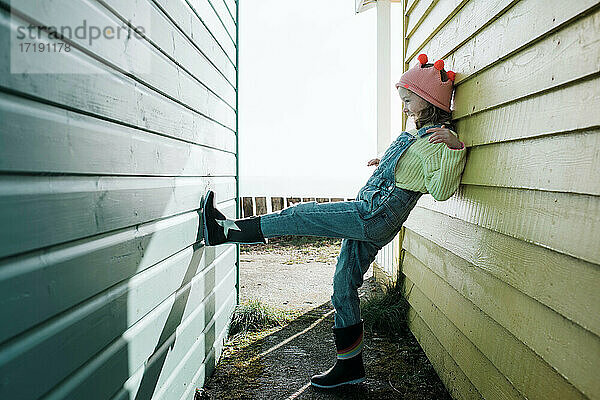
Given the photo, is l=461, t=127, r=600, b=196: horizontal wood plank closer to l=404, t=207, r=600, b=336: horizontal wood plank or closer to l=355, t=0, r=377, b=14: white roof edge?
l=404, t=207, r=600, b=336: horizontal wood plank

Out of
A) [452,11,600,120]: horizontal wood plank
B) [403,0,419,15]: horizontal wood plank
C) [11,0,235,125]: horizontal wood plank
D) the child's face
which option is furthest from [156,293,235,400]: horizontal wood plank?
[403,0,419,15]: horizontal wood plank

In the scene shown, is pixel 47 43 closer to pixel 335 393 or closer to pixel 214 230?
pixel 214 230

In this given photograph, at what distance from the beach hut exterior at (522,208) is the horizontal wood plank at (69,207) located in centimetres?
134

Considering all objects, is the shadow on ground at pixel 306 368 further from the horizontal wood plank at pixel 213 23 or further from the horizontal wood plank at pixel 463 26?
the horizontal wood plank at pixel 213 23

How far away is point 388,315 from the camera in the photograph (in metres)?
4.18

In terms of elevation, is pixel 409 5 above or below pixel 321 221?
above

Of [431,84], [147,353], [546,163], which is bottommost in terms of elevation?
[147,353]

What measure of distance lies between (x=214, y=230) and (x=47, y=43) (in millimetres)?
1703

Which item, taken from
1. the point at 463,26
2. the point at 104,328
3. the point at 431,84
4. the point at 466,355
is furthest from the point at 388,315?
the point at 104,328

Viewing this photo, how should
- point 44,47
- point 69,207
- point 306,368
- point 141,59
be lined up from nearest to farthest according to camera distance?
point 44,47, point 69,207, point 141,59, point 306,368

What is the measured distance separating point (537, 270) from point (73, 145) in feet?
4.87

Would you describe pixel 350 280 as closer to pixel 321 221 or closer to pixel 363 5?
pixel 321 221

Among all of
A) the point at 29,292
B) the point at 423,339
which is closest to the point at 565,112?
the point at 29,292

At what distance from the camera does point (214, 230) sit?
2846 millimetres
